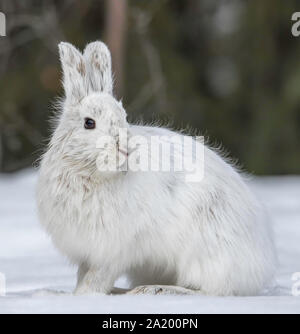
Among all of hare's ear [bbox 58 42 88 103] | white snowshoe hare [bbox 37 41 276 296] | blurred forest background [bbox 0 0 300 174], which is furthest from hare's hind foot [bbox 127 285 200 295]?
blurred forest background [bbox 0 0 300 174]

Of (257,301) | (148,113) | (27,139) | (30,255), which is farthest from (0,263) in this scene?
(27,139)

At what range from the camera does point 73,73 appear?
376cm

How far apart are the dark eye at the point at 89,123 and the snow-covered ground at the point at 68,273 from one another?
700 millimetres

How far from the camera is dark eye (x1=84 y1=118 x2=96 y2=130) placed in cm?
357

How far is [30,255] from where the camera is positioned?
524cm

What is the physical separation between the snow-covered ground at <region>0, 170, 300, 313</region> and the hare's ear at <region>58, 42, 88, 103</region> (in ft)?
2.82

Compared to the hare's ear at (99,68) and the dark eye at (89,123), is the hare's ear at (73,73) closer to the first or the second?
the hare's ear at (99,68)

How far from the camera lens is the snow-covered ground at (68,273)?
10.0ft

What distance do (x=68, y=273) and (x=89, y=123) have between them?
4.10 feet

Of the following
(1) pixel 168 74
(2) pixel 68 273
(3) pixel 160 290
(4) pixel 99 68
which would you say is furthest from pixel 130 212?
(1) pixel 168 74

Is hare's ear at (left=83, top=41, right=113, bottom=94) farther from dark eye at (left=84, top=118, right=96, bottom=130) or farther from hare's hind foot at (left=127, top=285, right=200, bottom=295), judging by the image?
hare's hind foot at (left=127, top=285, right=200, bottom=295)

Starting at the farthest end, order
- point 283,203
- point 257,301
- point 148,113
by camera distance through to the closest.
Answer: point 148,113 → point 283,203 → point 257,301

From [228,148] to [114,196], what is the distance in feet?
28.2

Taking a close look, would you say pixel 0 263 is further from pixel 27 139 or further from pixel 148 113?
pixel 27 139
